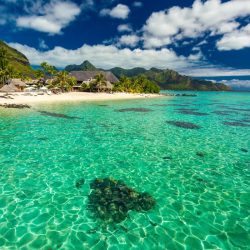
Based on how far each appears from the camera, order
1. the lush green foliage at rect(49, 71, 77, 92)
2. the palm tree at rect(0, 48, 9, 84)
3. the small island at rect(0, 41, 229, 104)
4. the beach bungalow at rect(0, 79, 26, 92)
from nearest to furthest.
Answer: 1. the small island at rect(0, 41, 229, 104)
2. the beach bungalow at rect(0, 79, 26, 92)
3. the lush green foliage at rect(49, 71, 77, 92)
4. the palm tree at rect(0, 48, 9, 84)

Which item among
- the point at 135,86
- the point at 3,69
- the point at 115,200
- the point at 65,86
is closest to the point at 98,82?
→ the point at 65,86

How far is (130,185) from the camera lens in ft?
34.2

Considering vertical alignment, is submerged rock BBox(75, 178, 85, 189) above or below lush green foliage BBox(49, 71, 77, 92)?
below

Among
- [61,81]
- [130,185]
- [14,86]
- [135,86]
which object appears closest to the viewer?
[130,185]

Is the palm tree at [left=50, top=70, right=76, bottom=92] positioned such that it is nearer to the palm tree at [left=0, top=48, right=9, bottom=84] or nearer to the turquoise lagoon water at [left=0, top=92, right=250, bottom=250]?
the palm tree at [left=0, top=48, right=9, bottom=84]

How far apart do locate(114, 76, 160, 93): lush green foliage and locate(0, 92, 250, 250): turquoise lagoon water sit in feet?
222

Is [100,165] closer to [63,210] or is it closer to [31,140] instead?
[63,210]

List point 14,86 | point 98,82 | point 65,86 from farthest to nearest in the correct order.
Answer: point 98,82
point 65,86
point 14,86

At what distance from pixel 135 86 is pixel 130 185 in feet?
284

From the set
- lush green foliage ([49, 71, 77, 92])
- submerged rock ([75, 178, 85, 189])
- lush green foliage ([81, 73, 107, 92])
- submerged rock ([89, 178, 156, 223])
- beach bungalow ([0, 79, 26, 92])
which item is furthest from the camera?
lush green foliage ([81, 73, 107, 92])

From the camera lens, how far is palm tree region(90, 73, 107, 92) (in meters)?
75.3

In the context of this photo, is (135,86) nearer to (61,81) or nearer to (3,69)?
(61,81)

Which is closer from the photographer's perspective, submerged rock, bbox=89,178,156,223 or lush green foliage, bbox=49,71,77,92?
submerged rock, bbox=89,178,156,223

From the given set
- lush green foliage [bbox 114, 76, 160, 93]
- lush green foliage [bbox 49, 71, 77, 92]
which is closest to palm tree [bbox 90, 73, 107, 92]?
lush green foliage [bbox 114, 76, 160, 93]
